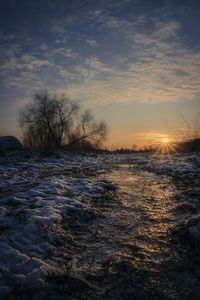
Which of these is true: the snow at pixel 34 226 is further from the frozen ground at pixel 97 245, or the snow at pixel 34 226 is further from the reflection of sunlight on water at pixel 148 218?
the reflection of sunlight on water at pixel 148 218

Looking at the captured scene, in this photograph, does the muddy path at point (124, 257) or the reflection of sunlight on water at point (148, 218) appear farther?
the reflection of sunlight on water at point (148, 218)

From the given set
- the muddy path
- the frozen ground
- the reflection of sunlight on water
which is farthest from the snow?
the reflection of sunlight on water

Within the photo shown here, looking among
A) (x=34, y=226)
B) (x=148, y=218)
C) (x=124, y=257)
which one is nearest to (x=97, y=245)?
(x=124, y=257)

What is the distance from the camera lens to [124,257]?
125 inches

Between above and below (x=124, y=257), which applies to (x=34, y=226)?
above

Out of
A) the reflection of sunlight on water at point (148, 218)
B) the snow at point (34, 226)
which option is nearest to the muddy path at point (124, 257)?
the reflection of sunlight on water at point (148, 218)

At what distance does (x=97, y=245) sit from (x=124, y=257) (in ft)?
1.64

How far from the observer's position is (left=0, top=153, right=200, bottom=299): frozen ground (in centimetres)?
255

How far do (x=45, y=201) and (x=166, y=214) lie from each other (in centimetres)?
244

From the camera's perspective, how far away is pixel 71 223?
4340mm

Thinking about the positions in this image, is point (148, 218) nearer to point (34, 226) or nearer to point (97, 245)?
point (97, 245)

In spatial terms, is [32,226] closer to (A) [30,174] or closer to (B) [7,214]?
(B) [7,214]

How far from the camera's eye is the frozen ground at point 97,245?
2555 millimetres

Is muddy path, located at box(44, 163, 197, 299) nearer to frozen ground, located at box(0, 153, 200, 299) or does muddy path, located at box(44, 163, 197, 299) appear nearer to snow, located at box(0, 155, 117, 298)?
frozen ground, located at box(0, 153, 200, 299)
